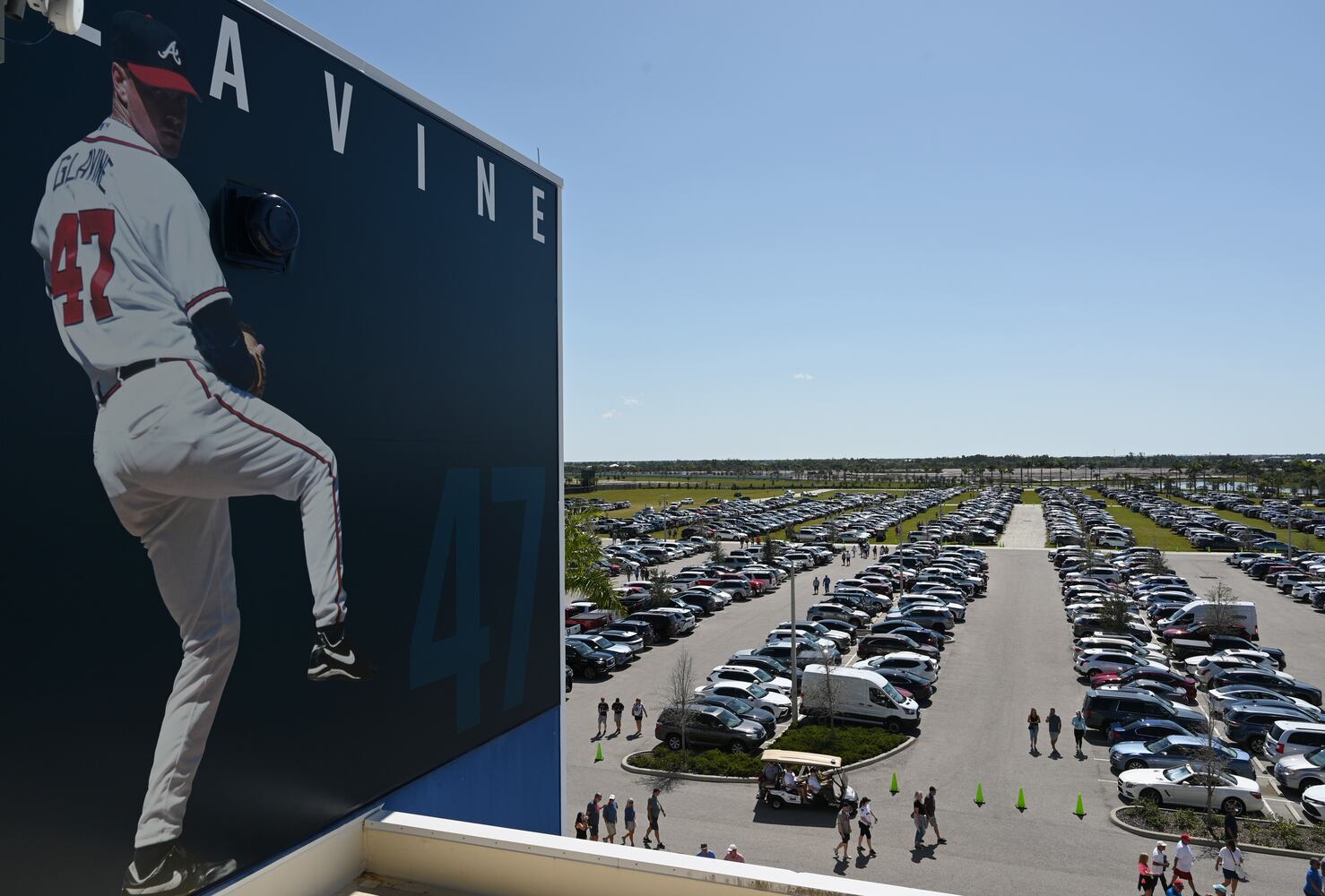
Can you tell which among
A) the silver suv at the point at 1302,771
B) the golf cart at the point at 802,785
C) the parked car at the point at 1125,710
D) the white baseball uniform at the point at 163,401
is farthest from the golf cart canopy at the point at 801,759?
the white baseball uniform at the point at 163,401

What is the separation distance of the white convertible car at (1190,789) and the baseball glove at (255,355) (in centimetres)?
2281

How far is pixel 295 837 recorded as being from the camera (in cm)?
909

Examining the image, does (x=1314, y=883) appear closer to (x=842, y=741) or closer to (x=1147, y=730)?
(x=1147, y=730)

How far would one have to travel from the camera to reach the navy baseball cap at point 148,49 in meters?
7.09

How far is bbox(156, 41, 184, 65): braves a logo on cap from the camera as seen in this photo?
24.5 ft

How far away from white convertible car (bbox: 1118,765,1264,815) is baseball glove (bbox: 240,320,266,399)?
74.8 feet

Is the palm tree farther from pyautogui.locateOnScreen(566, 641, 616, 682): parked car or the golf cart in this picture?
pyautogui.locateOnScreen(566, 641, 616, 682): parked car

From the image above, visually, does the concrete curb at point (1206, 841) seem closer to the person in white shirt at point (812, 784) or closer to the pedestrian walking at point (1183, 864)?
the pedestrian walking at point (1183, 864)

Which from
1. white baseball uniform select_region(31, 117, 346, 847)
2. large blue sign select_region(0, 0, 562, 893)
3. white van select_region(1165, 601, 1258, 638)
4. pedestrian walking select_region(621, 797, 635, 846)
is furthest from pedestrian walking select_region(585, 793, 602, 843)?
white van select_region(1165, 601, 1258, 638)

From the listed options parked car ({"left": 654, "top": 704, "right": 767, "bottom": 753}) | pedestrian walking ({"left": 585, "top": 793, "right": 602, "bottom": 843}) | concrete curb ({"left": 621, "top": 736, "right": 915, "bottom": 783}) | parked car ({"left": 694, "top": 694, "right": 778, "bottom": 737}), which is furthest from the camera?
parked car ({"left": 694, "top": 694, "right": 778, "bottom": 737})

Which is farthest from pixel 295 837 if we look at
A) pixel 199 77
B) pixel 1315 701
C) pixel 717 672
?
pixel 1315 701

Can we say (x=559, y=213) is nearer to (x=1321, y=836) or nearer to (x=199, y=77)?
(x=199, y=77)

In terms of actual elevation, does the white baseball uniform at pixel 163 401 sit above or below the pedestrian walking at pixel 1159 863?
above

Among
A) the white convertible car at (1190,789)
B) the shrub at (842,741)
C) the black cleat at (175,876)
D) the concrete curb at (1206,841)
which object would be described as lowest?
the concrete curb at (1206,841)
